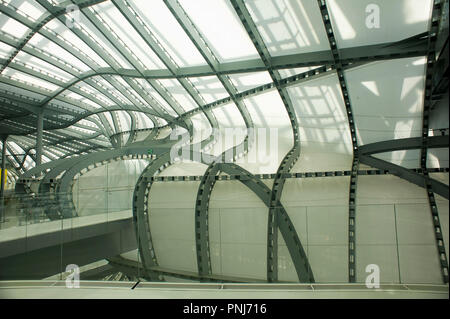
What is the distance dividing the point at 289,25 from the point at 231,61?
11.1 feet

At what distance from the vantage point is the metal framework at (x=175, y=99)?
34.4 ft

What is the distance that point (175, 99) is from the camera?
1886cm

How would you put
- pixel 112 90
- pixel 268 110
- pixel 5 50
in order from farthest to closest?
pixel 112 90, pixel 5 50, pixel 268 110

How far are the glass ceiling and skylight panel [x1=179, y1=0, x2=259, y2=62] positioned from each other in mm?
44

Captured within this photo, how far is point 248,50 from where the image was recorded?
12375 mm

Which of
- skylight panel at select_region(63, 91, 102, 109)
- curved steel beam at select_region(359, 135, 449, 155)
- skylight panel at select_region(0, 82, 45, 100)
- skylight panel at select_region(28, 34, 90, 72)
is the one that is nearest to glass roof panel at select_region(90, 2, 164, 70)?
skylight panel at select_region(28, 34, 90, 72)

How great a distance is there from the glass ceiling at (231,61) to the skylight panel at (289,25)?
4 centimetres

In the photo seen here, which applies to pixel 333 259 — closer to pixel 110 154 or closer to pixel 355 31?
pixel 355 31

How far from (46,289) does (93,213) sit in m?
11.3

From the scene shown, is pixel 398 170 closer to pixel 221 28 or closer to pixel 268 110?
pixel 268 110

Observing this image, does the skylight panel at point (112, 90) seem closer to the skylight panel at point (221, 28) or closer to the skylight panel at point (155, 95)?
the skylight panel at point (155, 95)

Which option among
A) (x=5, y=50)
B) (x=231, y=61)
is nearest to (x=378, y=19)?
(x=231, y=61)

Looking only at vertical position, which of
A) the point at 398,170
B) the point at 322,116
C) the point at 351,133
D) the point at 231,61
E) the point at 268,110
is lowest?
the point at 398,170

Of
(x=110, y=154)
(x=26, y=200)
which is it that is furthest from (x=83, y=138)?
(x=26, y=200)
